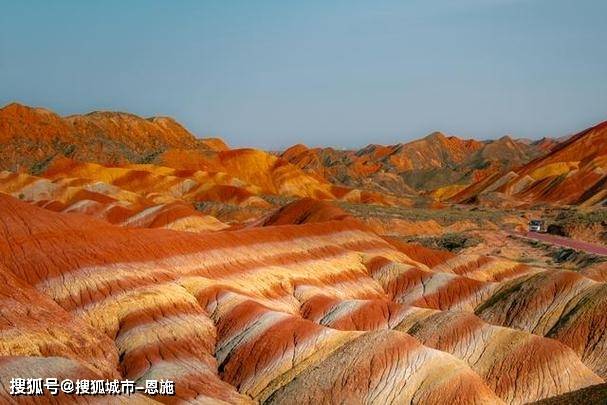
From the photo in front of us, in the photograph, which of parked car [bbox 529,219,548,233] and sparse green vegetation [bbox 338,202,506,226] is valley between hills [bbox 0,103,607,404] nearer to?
parked car [bbox 529,219,548,233]

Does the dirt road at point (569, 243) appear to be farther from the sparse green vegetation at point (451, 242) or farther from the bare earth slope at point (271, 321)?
the bare earth slope at point (271, 321)

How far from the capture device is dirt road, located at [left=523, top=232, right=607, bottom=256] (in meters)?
94.9

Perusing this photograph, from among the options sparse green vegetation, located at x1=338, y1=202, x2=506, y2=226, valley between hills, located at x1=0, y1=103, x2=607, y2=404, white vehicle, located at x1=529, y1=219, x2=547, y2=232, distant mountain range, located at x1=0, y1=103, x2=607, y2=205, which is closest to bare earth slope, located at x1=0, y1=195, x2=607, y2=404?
valley between hills, located at x1=0, y1=103, x2=607, y2=404

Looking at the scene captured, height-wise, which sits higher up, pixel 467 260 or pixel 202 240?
pixel 202 240

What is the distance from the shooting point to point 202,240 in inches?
2477

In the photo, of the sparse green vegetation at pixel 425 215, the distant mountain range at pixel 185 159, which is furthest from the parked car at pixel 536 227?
the distant mountain range at pixel 185 159

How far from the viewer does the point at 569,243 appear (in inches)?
4055

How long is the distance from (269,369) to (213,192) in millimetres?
99279

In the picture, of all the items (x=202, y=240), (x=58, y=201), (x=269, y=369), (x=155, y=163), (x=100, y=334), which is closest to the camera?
(x=269, y=369)

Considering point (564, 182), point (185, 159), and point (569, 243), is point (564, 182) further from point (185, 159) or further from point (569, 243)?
point (185, 159)

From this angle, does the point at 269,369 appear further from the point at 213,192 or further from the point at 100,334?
the point at 213,192

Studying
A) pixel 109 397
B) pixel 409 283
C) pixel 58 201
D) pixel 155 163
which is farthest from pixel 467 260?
pixel 155 163

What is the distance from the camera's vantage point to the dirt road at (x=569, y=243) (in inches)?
3738

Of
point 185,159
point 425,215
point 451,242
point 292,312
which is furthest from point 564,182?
point 292,312
